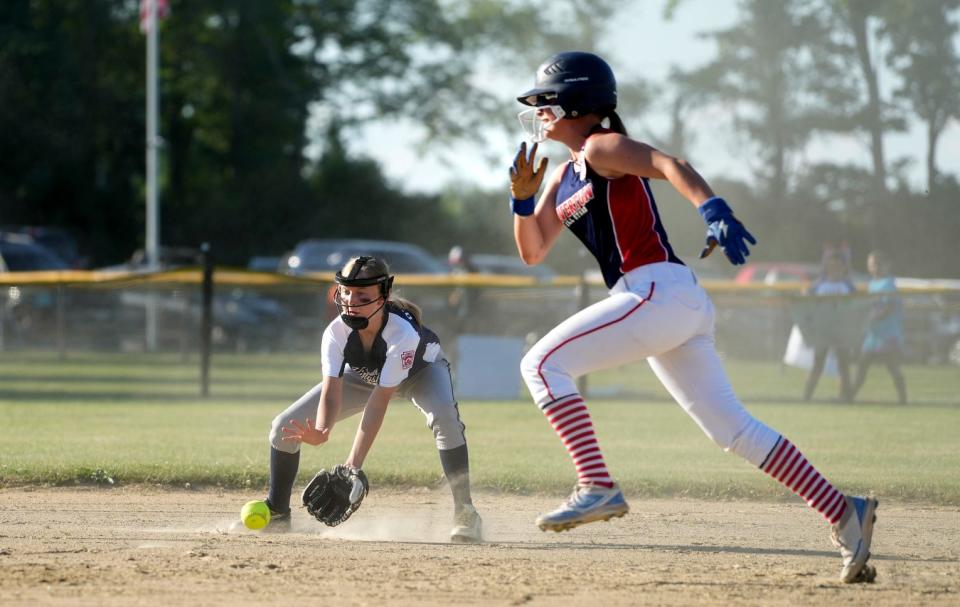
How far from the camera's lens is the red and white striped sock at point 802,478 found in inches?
218

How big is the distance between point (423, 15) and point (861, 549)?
149ft

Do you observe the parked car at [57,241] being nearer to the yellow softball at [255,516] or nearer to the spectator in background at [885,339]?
the spectator in background at [885,339]

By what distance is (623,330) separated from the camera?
5.42m

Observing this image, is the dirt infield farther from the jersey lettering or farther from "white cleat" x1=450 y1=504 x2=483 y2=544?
the jersey lettering

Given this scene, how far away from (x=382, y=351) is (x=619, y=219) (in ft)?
5.74

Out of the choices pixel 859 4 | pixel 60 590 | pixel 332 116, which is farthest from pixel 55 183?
pixel 60 590

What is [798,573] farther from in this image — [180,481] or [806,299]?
[806,299]

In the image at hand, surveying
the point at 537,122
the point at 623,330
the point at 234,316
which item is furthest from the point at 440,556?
the point at 234,316

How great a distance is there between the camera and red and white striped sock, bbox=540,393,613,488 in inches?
217

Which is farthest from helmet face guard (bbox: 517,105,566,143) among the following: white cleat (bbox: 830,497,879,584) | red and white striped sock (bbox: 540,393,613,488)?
white cleat (bbox: 830,497,879,584)

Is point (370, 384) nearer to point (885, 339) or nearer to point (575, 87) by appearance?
point (575, 87)

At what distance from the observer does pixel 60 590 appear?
17.4 feet

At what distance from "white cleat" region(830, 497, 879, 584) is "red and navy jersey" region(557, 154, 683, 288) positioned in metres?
1.29

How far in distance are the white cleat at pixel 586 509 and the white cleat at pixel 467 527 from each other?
1.34m
